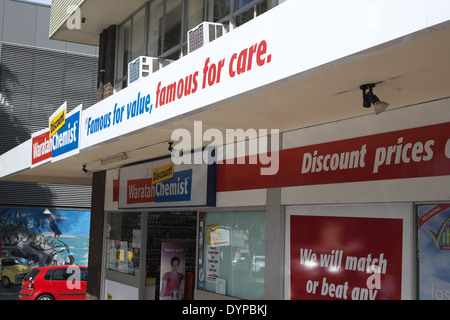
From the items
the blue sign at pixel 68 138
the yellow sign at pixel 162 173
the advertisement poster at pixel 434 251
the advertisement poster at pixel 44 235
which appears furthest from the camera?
the advertisement poster at pixel 44 235

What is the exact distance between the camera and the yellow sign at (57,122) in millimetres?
12509

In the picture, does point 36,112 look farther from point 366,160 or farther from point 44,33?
point 366,160

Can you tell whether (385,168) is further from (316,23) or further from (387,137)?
(316,23)

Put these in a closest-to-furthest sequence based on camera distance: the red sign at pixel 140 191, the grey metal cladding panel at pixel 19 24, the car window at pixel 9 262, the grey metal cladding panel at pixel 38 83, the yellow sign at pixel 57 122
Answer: the yellow sign at pixel 57 122, the red sign at pixel 140 191, the car window at pixel 9 262, the grey metal cladding panel at pixel 38 83, the grey metal cladding panel at pixel 19 24

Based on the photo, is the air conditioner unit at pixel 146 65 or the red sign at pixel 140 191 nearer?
the air conditioner unit at pixel 146 65

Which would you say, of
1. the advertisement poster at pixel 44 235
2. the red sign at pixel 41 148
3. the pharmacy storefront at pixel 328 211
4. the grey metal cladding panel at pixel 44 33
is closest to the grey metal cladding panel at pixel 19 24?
the grey metal cladding panel at pixel 44 33

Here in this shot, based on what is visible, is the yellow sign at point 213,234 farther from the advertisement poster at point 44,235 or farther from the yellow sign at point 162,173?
the advertisement poster at point 44,235

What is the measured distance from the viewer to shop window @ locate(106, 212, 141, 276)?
14.1 metres

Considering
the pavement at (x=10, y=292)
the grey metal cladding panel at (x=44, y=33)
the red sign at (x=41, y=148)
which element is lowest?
the pavement at (x=10, y=292)

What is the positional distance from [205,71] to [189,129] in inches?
76.8

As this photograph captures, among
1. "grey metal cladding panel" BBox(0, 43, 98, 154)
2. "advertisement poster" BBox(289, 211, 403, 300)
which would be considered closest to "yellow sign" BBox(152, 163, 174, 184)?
"advertisement poster" BBox(289, 211, 403, 300)

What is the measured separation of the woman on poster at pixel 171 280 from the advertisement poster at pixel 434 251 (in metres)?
7.77
